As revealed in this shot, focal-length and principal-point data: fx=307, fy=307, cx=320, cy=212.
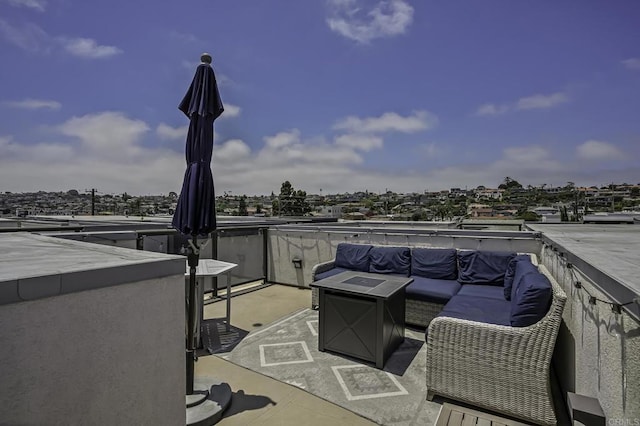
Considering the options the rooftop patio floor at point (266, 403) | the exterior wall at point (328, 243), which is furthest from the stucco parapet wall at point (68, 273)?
the exterior wall at point (328, 243)

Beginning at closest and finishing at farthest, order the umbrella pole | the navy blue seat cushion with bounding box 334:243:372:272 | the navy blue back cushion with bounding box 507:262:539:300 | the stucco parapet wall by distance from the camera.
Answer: the stucco parapet wall < the umbrella pole < the navy blue back cushion with bounding box 507:262:539:300 < the navy blue seat cushion with bounding box 334:243:372:272

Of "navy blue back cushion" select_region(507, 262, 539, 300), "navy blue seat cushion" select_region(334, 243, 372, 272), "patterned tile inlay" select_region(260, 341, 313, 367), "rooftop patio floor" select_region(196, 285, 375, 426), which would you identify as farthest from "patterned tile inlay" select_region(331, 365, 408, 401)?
"navy blue seat cushion" select_region(334, 243, 372, 272)

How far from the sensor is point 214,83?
2.76 metres

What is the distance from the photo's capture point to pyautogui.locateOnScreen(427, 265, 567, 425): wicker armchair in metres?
2.37

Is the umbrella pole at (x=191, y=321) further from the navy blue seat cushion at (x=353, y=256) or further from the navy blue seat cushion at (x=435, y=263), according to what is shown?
the navy blue seat cushion at (x=435, y=263)

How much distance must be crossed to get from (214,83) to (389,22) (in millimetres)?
5905

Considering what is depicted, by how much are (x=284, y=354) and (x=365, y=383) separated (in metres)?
1.04

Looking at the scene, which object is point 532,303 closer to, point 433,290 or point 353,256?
point 433,290

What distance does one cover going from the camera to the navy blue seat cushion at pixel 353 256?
→ 5.25 metres

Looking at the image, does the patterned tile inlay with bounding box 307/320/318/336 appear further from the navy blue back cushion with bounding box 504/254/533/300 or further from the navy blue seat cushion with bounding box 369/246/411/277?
the navy blue back cushion with bounding box 504/254/533/300

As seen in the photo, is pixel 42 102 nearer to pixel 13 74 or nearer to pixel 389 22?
pixel 13 74

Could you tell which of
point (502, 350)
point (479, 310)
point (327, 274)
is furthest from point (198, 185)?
point (479, 310)

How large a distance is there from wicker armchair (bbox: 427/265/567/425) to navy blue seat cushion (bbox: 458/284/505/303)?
140 cm

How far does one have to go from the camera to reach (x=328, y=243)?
606 centimetres
